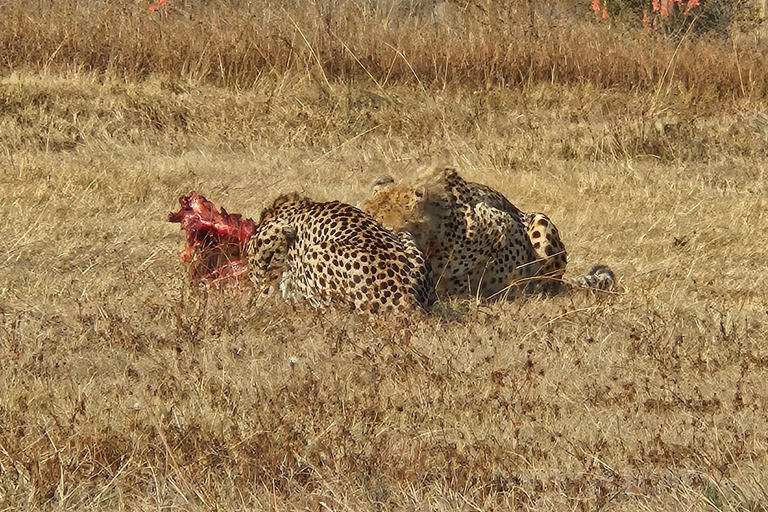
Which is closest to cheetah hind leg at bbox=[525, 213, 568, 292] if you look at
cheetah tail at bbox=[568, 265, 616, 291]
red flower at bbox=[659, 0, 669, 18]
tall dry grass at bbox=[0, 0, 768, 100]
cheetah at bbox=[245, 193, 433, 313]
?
cheetah tail at bbox=[568, 265, 616, 291]

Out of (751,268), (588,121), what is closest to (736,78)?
(588,121)

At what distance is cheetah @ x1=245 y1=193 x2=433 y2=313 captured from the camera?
5.48 meters

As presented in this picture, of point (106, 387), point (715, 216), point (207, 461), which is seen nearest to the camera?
point (207, 461)

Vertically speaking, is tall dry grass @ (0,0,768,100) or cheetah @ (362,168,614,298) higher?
cheetah @ (362,168,614,298)

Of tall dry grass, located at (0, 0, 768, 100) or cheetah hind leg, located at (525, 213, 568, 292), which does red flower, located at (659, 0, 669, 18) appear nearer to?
tall dry grass, located at (0, 0, 768, 100)

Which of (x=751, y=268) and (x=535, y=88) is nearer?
(x=751, y=268)

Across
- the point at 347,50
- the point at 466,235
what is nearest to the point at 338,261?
Answer: the point at 466,235

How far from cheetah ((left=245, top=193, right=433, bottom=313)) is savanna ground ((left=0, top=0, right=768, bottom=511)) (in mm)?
157

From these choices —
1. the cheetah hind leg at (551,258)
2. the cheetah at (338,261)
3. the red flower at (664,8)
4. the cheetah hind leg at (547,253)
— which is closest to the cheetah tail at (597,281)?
the cheetah hind leg at (551,258)

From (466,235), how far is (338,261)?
785 millimetres

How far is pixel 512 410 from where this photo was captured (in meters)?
4.52

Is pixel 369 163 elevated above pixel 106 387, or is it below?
below

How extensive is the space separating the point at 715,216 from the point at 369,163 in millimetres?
2973

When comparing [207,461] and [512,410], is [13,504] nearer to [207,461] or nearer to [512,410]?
[207,461]
